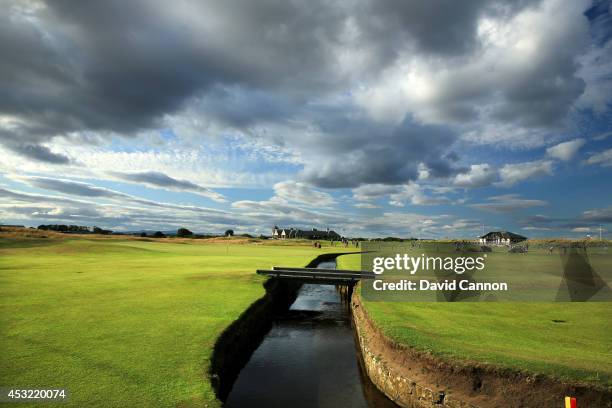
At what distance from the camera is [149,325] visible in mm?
15484

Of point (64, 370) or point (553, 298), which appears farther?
point (553, 298)

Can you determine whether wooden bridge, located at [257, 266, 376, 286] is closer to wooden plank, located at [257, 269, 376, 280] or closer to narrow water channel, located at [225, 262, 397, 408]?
wooden plank, located at [257, 269, 376, 280]

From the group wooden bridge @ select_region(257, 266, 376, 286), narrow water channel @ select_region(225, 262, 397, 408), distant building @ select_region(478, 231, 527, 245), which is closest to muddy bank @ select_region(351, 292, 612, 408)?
narrow water channel @ select_region(225, 262, 397, 408)

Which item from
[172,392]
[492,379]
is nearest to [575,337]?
[492,379]

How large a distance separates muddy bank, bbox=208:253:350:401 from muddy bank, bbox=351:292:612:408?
6611 mm

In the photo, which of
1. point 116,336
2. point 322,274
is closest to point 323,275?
point 322,274

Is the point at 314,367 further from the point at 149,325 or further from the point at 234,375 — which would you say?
the point at 149,325

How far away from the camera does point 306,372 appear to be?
16.7 m

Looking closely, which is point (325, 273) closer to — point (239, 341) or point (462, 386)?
point (239, 341)

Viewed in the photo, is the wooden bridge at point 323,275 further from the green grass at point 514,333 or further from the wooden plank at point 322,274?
the green grass at point 514,333

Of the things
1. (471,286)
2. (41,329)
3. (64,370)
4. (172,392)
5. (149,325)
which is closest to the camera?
(172,392)

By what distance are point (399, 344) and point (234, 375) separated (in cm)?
769

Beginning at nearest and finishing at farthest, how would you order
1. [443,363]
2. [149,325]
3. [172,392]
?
[172,392]
[443,363]
[149,325]

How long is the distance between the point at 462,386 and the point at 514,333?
5977 millimetres
